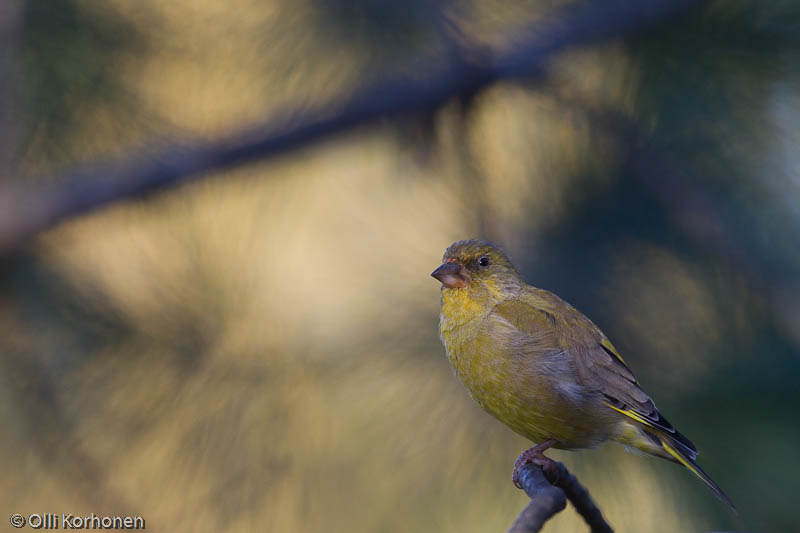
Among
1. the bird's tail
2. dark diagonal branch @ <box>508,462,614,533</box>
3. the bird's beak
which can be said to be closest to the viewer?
dark diagonal branch @ <box>508,462,614,533</box>

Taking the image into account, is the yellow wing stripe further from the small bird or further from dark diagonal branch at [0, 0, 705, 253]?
dark diagonal branch at [0, 0, 705, 253]

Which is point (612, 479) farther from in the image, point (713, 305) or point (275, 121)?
point (275, 121)

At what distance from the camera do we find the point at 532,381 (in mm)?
1707

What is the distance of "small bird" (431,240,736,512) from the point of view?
1680mm

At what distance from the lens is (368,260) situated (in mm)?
2037

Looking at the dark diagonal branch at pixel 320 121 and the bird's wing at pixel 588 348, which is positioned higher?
the dark diagonal branch at pixel 320 121

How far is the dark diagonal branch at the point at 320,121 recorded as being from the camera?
66.8 inches

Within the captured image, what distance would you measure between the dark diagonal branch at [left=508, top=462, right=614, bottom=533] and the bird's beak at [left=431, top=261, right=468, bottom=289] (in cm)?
43

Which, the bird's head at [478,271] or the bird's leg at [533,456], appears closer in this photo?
the bird's leg at [533,456]

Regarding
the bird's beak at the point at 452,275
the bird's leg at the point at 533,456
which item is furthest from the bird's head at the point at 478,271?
the bird's leg at the point at 533,456

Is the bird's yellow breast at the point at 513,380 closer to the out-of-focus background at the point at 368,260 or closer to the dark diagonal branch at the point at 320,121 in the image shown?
the out-of-focus background at the point at 368,260

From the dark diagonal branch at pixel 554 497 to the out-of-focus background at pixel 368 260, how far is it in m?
0.49

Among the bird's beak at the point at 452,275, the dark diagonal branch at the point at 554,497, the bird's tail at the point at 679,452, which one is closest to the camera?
the dark diagonal branch at the point at 554,497

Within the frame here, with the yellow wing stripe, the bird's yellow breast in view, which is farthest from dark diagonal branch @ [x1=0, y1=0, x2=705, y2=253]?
the yellow wing stripe
